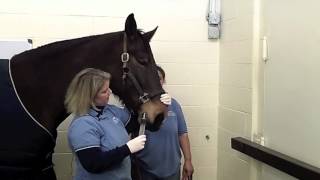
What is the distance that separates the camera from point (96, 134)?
1.81 meters

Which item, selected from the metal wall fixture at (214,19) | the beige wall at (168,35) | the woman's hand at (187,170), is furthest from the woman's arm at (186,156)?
the metal wall fixture at (214,19)

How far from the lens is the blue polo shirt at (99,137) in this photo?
1769 mm

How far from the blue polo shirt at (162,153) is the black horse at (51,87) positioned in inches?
14.0

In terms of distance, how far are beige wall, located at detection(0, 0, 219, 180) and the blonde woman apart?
98cm

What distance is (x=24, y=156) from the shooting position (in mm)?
1857

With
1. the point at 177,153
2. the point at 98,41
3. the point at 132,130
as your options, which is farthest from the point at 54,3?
the point at 177,153

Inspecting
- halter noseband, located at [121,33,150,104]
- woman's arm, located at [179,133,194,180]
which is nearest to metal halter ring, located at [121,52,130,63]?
halter noseband, located at [121,33,150,104]

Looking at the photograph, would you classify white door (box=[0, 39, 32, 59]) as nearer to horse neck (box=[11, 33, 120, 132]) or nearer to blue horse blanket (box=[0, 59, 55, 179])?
horse neck (box=[11, 33, 120, 132])

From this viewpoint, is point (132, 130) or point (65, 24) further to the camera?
point (65, 24)

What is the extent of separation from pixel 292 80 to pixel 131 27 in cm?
92

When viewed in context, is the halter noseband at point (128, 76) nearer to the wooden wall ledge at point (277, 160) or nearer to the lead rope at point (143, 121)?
the lead rope at point (143, 121)

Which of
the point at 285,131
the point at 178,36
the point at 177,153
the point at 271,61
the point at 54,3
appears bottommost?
the point at 177,153

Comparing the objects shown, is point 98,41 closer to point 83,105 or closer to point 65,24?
point 83,105

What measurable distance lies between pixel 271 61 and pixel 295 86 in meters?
0.29
